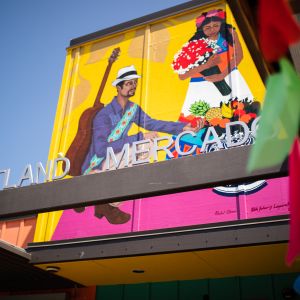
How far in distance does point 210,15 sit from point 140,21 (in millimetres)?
2941

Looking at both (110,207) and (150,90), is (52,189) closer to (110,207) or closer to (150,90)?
(110,207)

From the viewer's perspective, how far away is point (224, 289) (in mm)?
9562

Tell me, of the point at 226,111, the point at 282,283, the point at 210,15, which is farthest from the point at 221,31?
the point at 282,283

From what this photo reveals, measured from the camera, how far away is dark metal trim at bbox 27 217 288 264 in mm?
7044

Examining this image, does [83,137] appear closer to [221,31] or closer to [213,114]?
[213,114]

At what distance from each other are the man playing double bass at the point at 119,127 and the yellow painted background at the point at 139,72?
24 centimetres

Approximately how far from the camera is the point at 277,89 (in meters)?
0.96

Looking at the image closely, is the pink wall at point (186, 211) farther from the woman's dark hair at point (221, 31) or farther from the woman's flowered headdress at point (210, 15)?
the woman's flowered headdress at point (210, 15)

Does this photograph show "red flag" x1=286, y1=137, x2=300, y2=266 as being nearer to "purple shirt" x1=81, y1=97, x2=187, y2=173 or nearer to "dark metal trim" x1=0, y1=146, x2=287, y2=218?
"dark metal trim" x1=0, y1=146, x2=287, y2=218

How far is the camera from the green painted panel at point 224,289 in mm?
9445

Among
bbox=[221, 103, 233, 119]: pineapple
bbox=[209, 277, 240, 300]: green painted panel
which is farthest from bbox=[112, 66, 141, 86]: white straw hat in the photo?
bbox=[209, 277, 240, 300]: green painted panel

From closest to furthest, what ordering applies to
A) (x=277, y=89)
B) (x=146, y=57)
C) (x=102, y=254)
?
(x=277, y=89), (x=102, y=254), (x=146, y=57)

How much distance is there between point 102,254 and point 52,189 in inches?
188

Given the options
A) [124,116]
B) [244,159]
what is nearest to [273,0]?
[244,159]
